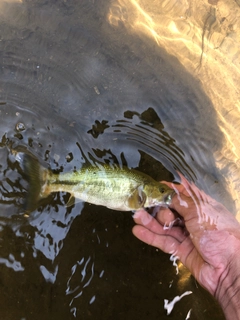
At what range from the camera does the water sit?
3258 mm

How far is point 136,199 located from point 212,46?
1.95 metres

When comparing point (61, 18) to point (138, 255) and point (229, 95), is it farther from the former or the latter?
point (138, 255)

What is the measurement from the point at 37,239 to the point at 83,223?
0.48 metres

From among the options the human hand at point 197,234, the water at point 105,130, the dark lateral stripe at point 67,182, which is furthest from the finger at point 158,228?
the dark lateral stripe at point 67,182

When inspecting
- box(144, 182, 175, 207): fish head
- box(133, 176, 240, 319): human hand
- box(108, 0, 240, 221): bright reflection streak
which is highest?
box(108, 0, 240, 221): bright reflection streak

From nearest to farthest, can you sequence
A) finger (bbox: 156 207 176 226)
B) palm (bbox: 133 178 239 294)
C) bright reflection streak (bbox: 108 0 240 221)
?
1. palm (bbox: 133 178 239 294)
2. finger (bbox: 156 207 176 226)
3. bright reflection streak (bbox: 108 0 240 221)

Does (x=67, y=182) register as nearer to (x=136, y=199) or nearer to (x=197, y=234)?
(x=136, y=199)

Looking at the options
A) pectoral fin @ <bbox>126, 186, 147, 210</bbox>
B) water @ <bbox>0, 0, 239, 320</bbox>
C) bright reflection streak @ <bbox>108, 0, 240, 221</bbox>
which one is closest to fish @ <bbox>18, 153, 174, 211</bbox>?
pectoral fin @ <bbox>126, 186, 147, 210</bbox>

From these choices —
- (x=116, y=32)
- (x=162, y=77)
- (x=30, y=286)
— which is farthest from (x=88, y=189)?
(x=116, y=32)

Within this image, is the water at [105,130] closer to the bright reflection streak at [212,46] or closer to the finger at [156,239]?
the bright reflection streak at [212,46]

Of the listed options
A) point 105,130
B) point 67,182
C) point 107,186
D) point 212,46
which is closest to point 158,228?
point 107,186

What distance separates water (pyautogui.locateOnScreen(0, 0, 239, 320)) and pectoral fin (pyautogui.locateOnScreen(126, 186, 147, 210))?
0.39 meters

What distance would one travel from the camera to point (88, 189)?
116 inches

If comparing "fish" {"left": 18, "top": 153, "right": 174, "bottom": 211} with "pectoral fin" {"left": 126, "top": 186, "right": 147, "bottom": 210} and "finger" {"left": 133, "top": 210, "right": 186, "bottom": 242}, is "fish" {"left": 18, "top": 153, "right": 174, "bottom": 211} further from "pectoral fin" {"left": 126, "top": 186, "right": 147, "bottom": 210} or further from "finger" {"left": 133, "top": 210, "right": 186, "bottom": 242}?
"finger" {"left": 133, "top": 210, "right": 186, "bottom": 242}
